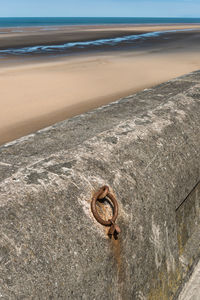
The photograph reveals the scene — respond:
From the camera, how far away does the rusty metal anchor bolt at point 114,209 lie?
1.71m

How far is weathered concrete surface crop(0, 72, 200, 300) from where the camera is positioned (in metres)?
1.45

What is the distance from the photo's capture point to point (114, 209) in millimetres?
1764

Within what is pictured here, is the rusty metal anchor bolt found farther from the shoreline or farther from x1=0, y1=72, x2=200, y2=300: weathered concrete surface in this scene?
the shoreline

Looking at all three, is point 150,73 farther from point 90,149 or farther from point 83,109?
point 90,149

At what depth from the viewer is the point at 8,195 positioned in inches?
61.9

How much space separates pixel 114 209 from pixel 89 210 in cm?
14

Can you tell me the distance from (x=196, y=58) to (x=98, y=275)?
1741cm

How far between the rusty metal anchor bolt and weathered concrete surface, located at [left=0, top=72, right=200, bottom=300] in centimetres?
4

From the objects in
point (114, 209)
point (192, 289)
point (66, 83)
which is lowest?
point (66, 83)

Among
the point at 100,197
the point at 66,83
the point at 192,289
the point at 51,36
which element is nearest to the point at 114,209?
the point at 100,197

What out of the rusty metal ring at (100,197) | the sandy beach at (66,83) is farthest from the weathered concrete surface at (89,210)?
the sandy beach at (66,83)

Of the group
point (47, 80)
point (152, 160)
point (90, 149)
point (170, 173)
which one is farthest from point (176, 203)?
point (47, 80)

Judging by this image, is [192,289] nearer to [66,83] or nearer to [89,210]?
[89,210]

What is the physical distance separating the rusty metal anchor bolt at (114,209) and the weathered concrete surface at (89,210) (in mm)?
35
